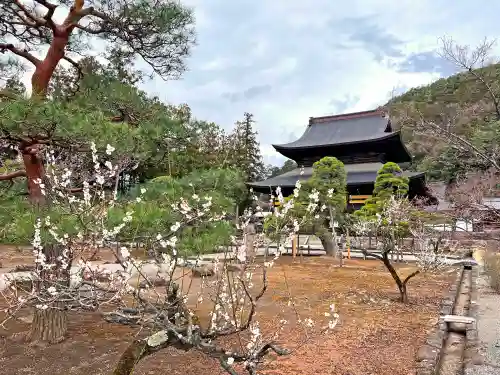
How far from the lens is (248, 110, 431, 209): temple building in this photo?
20891 millimetres

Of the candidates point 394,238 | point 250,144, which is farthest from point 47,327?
point 250,144

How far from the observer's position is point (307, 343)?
211 inches

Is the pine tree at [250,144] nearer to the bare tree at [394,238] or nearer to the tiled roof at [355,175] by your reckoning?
the tiled roof at [355,175]

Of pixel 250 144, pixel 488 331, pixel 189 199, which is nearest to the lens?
pixel 189 199

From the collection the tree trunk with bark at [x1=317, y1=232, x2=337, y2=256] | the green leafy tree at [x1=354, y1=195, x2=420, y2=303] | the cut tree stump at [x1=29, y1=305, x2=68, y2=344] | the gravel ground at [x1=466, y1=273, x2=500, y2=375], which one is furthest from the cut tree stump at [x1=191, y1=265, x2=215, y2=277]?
the tree trunk with bark at [x1=317, y1=232, x2=337, y2=256]

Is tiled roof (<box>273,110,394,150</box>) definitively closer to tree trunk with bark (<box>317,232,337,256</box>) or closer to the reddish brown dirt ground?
tree trunk with bark (<box>317,232,337,256</box>)

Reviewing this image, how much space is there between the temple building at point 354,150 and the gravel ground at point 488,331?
11210mm

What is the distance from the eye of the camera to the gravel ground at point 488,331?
4637mm

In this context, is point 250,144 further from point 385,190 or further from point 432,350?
point 432,350

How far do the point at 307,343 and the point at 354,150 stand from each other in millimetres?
18940

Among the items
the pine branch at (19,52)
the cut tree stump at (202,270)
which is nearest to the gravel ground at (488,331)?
the cut tree stump at (202,270)

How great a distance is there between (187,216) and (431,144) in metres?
2.82

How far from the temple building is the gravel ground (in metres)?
11.2

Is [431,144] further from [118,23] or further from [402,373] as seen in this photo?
[118,23]
